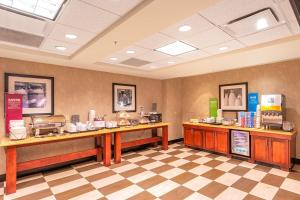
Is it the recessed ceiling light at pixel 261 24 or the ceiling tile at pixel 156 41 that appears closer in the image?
the recessed ceiling light at pixel 261 24

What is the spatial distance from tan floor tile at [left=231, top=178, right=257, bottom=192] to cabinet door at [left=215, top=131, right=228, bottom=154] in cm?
145

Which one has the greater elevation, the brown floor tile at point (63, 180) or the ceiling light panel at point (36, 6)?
the ceiling light panel at point (36, 6)

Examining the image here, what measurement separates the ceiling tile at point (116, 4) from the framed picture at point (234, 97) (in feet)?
14.2

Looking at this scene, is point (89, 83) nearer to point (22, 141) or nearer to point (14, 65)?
point (14, 65)

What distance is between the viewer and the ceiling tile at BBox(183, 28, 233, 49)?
2.54 m

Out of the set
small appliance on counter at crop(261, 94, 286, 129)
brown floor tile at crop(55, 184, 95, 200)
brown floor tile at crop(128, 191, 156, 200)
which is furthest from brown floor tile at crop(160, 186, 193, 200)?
small appliance on counter at crop(261, 94, 286, 129)

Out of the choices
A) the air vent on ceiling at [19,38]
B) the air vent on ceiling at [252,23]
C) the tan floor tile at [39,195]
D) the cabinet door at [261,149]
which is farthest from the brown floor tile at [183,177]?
the air vent on ceiling at [19,38]

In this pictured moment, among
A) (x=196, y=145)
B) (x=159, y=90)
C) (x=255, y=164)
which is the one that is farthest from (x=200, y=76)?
(x=255, y=164)

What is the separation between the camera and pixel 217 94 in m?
5.65

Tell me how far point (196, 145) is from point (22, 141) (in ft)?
14.8

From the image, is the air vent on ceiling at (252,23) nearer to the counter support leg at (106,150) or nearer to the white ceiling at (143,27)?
the white ceiling at (143,27)

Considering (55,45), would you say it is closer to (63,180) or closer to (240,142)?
(63,180)

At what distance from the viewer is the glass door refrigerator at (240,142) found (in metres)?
4.35

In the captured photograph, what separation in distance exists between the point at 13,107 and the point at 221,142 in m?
5.05
